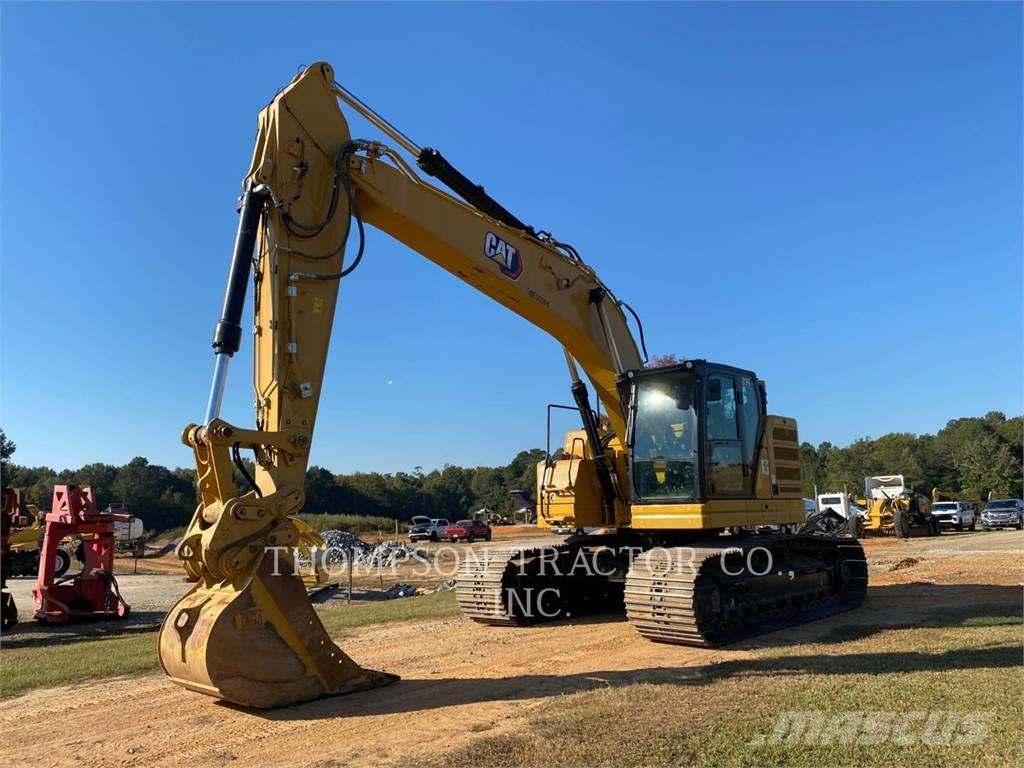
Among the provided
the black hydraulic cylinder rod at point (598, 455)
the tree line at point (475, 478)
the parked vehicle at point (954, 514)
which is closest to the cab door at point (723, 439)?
the black hydraulic cylinder rod at point (598, 455)

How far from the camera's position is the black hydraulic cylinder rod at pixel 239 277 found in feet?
20.9

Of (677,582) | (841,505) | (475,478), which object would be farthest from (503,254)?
(475,478)

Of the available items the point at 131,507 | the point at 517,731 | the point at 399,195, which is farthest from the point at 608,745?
the point at 131,507

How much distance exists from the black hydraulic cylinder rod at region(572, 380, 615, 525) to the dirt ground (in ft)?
5.15

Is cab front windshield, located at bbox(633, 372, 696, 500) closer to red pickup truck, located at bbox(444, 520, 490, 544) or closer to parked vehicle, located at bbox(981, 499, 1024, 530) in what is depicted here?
parked vehicle, located at bbox(981, 499, 1024, 530)

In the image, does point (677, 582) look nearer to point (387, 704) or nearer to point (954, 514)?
point (387, 704)

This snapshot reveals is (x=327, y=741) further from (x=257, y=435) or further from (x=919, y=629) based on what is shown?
(x=919, y=629)

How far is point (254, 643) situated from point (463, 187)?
546 centimetres

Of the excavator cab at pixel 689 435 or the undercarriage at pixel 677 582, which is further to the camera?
the excavator cab at pixel 689 435

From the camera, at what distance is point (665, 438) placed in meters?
9.61

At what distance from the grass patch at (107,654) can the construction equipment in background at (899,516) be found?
24315mm

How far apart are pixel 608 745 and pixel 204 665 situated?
2914mm

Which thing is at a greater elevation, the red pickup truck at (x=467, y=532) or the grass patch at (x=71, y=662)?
the grass patch at (x=71, y=662)

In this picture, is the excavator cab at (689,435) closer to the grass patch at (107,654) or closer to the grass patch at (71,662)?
the grass patch at (107,654)
